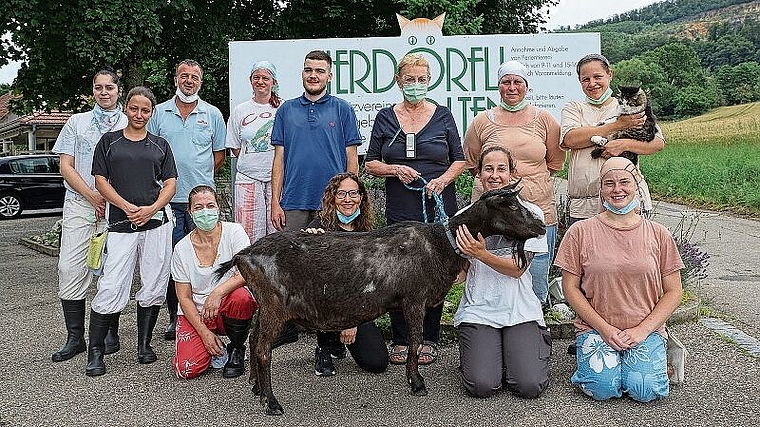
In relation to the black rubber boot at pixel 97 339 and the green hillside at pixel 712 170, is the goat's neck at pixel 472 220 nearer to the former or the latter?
the black rubber boot at pixel 97 339

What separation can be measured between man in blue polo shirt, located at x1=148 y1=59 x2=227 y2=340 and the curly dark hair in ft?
5.53

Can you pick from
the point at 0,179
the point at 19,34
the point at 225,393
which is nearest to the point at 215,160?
the point at 225,393

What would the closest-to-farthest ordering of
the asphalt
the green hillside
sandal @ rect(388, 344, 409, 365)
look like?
the asphalt
sandal @ rect(388, 344, 409, 365)
the green hillside

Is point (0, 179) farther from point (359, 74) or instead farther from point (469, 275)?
point (469, 275)

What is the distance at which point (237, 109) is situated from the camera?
7.11 m

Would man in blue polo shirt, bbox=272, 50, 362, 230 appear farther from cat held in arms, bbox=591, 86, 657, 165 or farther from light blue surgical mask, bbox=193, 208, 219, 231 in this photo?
cat held in arms, bbox=591, 86, 657, 165

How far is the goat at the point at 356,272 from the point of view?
16.4 ft

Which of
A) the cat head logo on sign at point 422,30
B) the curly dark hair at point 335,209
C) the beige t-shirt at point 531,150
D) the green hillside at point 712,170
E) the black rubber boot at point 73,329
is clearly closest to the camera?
the curly dark hair at point 335,209

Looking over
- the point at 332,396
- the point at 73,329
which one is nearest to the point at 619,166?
the point at 332,396

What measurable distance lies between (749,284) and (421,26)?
17.3ft

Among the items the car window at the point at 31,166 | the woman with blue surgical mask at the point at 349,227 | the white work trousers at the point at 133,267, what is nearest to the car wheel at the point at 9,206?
the car window at the point at 31,166

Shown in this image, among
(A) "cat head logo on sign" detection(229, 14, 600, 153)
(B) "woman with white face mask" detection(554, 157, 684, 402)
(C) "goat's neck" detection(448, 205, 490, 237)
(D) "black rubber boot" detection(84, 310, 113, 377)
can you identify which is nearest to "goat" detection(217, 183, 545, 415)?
(C) "goat's neck" detection(448, 205, 490, 237)

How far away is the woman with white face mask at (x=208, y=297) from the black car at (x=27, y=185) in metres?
18.5

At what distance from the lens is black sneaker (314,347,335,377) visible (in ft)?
19.0
